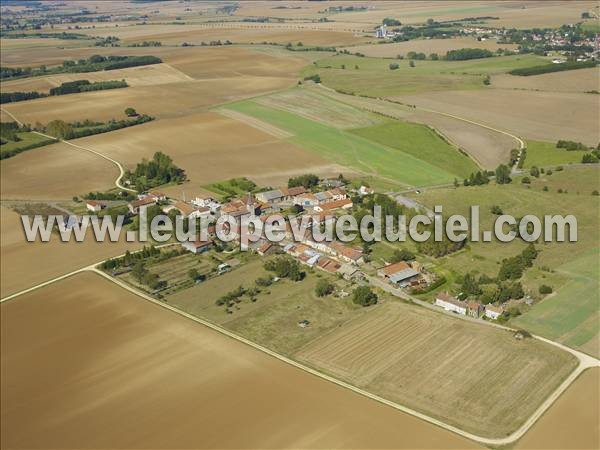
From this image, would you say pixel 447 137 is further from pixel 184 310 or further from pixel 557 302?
pixel 184 310

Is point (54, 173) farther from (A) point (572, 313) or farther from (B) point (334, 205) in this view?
(A) point (572, 313)

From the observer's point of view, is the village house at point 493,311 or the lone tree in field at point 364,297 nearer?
the village house at point 493,311

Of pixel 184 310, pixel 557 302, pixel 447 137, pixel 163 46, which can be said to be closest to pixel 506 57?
pixel 447 137

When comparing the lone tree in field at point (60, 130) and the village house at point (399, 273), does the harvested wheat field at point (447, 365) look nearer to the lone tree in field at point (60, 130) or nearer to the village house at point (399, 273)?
the village house at point (399, 273)

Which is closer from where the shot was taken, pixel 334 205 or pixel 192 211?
pixel 192 211

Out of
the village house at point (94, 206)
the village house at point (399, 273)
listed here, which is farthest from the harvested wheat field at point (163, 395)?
the village house at point (94, 206)

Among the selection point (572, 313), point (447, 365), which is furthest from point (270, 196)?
point (447, 365)
